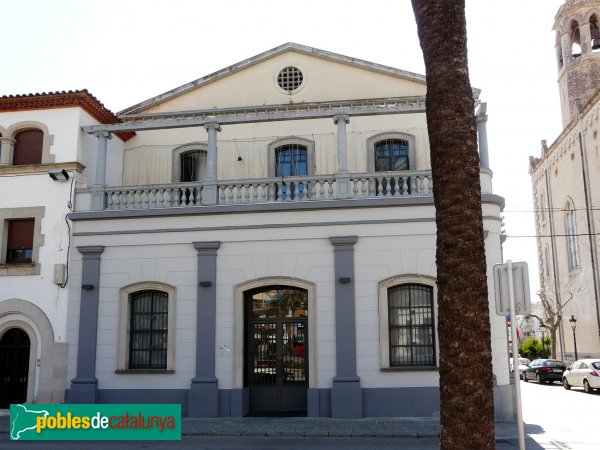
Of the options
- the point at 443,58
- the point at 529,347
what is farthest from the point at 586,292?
the point at 443,58

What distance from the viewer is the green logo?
31.4ft

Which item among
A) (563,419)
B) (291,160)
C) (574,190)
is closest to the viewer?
(563,419)

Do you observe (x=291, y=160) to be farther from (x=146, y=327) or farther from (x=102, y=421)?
(x=102, y=421)

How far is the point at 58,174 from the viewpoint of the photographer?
1623cm

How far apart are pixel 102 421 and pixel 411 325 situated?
7725mm

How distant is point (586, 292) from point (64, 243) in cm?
3244

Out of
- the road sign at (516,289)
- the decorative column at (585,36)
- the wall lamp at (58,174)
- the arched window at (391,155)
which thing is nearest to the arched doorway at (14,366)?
the wall lamp at (58,174)

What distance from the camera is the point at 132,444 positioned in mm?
11930

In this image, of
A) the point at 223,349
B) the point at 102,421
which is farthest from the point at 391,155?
the point at 102,421

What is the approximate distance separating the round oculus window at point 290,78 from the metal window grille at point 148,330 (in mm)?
7435

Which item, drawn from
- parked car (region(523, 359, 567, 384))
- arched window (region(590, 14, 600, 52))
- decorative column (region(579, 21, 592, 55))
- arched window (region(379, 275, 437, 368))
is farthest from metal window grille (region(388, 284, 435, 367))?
arched window (region(590, 14, 600, 52))

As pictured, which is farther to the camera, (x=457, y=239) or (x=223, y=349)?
(x=223, y=349)

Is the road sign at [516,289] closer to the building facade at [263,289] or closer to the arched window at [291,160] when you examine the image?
the building facade at [263,289]

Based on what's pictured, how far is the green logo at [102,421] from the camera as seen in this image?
9.56 meters
